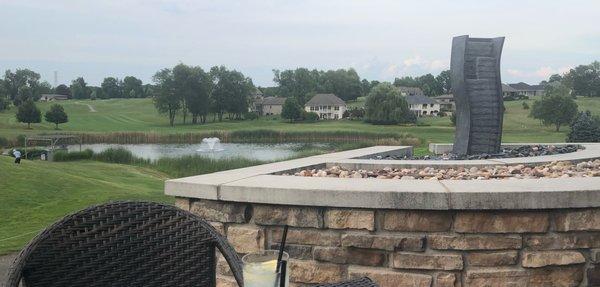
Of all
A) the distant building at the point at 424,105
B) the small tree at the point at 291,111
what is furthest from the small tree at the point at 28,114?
the distant building at the point at 424,105

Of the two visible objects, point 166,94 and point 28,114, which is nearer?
point 28,114

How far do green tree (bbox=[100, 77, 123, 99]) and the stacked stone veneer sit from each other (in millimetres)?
109690

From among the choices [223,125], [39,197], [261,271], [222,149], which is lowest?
[223,125]

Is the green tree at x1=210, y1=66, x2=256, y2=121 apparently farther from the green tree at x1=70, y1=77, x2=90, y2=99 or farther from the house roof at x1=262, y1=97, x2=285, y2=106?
the green tree at x1=70, y1=77, x2=90, y2=99

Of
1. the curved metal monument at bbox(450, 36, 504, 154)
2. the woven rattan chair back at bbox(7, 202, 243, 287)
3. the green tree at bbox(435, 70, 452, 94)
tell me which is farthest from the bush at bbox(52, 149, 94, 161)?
the green tree at bbox(435, 70, 452, 94)

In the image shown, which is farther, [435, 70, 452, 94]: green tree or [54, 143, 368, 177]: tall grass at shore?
[435, 70, 452, 94]: green tree

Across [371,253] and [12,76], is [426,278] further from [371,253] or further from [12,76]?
[12,76]

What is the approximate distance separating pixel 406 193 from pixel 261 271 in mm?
1726

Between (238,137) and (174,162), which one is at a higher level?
(174,162)

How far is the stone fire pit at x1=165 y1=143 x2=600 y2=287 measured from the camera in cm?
336

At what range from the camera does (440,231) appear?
11.1ft

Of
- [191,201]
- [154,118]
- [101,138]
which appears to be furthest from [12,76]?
[191,201]

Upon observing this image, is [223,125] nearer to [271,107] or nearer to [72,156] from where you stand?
[271,107]

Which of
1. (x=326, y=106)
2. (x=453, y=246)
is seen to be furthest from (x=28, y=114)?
(x=453, y=246)
